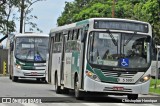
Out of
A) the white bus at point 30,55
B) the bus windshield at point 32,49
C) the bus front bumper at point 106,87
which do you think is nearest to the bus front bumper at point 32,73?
the white bus at point 30,55

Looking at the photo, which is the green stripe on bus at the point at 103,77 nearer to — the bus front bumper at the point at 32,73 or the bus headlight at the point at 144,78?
the bus headlight at the point at 144,78

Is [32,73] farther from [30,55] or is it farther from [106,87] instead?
[106,87]

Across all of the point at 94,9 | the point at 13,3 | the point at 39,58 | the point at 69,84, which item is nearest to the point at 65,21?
the point at 94,9

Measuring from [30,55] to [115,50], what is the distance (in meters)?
16.4

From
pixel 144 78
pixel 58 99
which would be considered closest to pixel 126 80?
pixel 144 78

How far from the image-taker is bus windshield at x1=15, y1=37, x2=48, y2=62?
114 ft

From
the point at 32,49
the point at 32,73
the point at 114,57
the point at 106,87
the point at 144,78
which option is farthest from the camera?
the point at 32,73

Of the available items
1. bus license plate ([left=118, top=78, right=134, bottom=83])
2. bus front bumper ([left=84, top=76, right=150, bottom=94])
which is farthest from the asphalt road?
bus license plate ([left=118, top=78, right=134, bottom=83])

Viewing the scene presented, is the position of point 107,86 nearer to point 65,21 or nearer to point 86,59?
point 86,59

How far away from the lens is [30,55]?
34.8 m

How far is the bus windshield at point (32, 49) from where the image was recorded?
34.8 m

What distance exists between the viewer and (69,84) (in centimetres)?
2178

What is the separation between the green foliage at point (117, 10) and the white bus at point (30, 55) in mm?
9834

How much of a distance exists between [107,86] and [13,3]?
41.8 m
